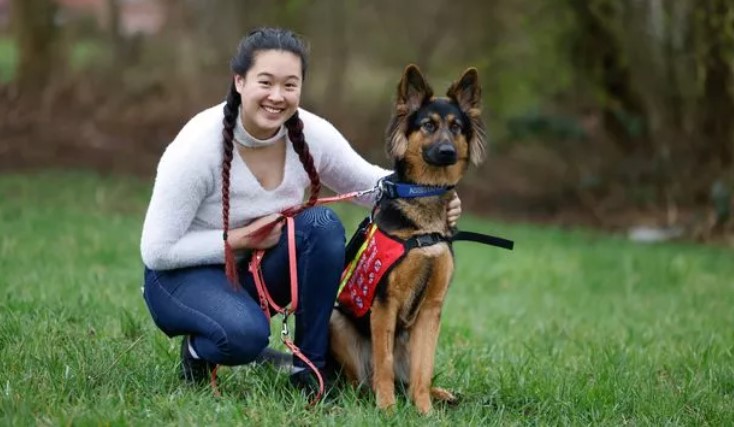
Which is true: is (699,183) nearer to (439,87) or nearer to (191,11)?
(439,87)

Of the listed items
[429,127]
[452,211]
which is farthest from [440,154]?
[452,211]

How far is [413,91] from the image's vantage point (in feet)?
15.0

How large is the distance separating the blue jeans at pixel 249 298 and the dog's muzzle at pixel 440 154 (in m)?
0.49

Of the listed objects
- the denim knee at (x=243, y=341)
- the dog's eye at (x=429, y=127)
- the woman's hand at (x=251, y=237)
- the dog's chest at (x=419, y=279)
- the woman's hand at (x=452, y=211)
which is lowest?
the denim knee at (x=243, y=341)

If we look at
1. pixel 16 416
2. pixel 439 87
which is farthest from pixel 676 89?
pixel 16 416

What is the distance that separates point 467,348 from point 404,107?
163 centimetres

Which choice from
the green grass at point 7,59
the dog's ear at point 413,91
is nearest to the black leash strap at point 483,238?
the dog's ear at point 413,91

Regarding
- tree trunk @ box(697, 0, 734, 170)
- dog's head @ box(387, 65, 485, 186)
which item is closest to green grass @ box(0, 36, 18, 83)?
tree trunk @ box(697, 0, 734, 170)

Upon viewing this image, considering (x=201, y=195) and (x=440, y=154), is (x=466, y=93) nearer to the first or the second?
(x=440, y=154)

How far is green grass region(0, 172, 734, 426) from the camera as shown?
399cm

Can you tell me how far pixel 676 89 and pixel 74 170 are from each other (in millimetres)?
→ 8518

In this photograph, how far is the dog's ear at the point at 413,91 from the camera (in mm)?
4496

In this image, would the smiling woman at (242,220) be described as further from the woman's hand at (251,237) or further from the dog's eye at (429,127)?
the dog's eye at (429,127)

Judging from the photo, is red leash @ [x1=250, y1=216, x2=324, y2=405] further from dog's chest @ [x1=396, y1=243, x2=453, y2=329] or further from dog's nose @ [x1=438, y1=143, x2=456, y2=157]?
dog's nose @ [x1=438, y1=143, x2=456, y2=157]
